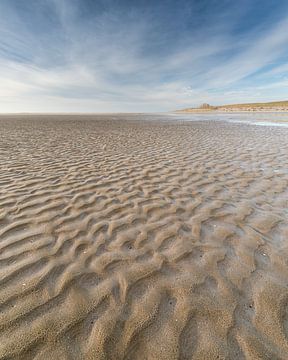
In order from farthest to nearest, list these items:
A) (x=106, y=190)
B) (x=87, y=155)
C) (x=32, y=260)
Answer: (x=87, y=155), (x=106, y=190), (x=32, y=260)

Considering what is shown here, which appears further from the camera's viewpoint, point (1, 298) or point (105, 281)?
point (105, 281)

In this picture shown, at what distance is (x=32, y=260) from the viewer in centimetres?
326

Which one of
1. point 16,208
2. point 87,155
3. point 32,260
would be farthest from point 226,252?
point 87,155

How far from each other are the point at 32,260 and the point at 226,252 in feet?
10.1

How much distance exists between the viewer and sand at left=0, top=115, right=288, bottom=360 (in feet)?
7.20

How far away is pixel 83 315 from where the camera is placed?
2.45 metres

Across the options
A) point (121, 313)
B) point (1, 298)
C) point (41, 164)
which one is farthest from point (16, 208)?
point (41, 164)

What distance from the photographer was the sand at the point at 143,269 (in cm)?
219

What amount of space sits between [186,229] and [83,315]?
2.39 meters

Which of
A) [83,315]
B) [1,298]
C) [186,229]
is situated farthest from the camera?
[186,229]

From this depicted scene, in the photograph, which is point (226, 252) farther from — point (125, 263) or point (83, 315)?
point (83, 315)

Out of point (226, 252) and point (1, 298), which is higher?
point (1, 298)

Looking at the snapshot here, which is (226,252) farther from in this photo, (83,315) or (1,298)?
(1,298)

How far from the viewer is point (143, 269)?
315 centimetres
